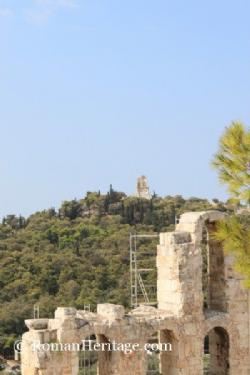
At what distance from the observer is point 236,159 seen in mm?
9320

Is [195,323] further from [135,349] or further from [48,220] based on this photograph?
[48,220]

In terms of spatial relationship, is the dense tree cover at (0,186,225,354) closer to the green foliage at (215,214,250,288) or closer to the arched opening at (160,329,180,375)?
the arched opening at (160,329,180,375)

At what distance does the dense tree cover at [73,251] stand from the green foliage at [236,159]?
684 inches

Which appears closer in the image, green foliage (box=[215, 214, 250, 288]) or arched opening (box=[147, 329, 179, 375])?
green foliage (box=[215, 214, 250, 288])

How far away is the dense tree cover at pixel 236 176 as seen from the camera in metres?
9.23

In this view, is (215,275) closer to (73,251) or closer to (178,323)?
(178,323)

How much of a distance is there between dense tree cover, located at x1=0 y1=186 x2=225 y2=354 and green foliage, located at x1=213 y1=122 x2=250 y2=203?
17363 millimetres

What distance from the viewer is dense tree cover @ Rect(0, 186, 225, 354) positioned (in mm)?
28625

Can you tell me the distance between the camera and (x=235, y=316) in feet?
58.2

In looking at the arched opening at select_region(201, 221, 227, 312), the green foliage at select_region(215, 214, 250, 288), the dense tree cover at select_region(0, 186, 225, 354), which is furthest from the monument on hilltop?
the green foliage at select_region(215, 214, 250, 288)

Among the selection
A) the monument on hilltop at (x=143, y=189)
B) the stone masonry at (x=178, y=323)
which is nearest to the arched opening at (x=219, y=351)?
the stone masonry at (x=178, y=323)

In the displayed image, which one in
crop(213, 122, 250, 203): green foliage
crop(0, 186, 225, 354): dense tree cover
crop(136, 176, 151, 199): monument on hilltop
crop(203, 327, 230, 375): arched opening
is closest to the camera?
crop(213, 122, 250, 203): green foliage

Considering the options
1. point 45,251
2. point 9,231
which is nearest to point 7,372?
point 45,251

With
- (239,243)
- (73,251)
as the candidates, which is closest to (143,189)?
(73,251)
